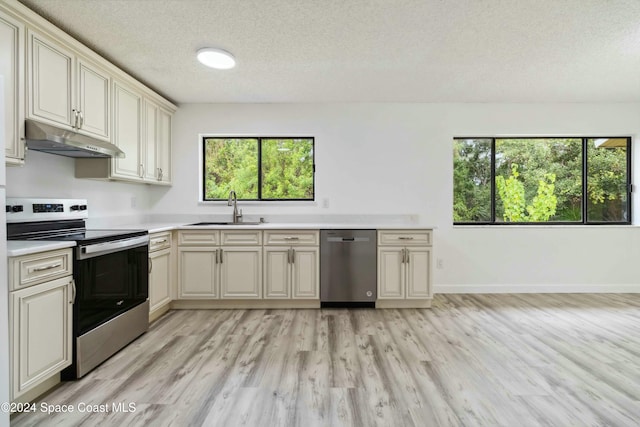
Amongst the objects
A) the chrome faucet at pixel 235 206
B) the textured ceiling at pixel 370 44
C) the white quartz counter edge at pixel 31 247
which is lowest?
the white quartz counter edge at pixel 31 247

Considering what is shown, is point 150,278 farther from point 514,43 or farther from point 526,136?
point 526,136

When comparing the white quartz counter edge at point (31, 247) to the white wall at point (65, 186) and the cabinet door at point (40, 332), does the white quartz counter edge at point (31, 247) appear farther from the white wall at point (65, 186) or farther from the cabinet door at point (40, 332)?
the white wall at point (65, 186)

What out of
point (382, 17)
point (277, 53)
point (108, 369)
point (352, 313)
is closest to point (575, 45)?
point (382, 17)

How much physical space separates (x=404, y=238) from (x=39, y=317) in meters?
2.94

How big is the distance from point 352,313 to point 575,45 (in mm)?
2967

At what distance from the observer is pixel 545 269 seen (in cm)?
404

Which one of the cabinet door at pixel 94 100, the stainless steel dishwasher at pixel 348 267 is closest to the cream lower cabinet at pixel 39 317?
the cabinet door at pixel 94 100

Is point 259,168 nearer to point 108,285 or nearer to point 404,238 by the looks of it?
point 404,238

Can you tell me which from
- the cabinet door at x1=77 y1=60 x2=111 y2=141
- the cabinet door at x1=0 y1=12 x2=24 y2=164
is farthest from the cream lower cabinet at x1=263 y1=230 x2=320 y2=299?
the cabinet door at x1=0 y1=12 x2=24 y2=164

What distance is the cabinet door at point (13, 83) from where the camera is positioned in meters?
1.88

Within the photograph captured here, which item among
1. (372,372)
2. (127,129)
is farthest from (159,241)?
(372,372)

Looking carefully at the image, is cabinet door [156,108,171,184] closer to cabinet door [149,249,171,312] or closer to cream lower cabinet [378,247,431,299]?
cabinet door [149,249,171,312]

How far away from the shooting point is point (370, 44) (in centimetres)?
256

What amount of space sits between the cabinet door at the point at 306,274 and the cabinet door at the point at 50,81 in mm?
2195
